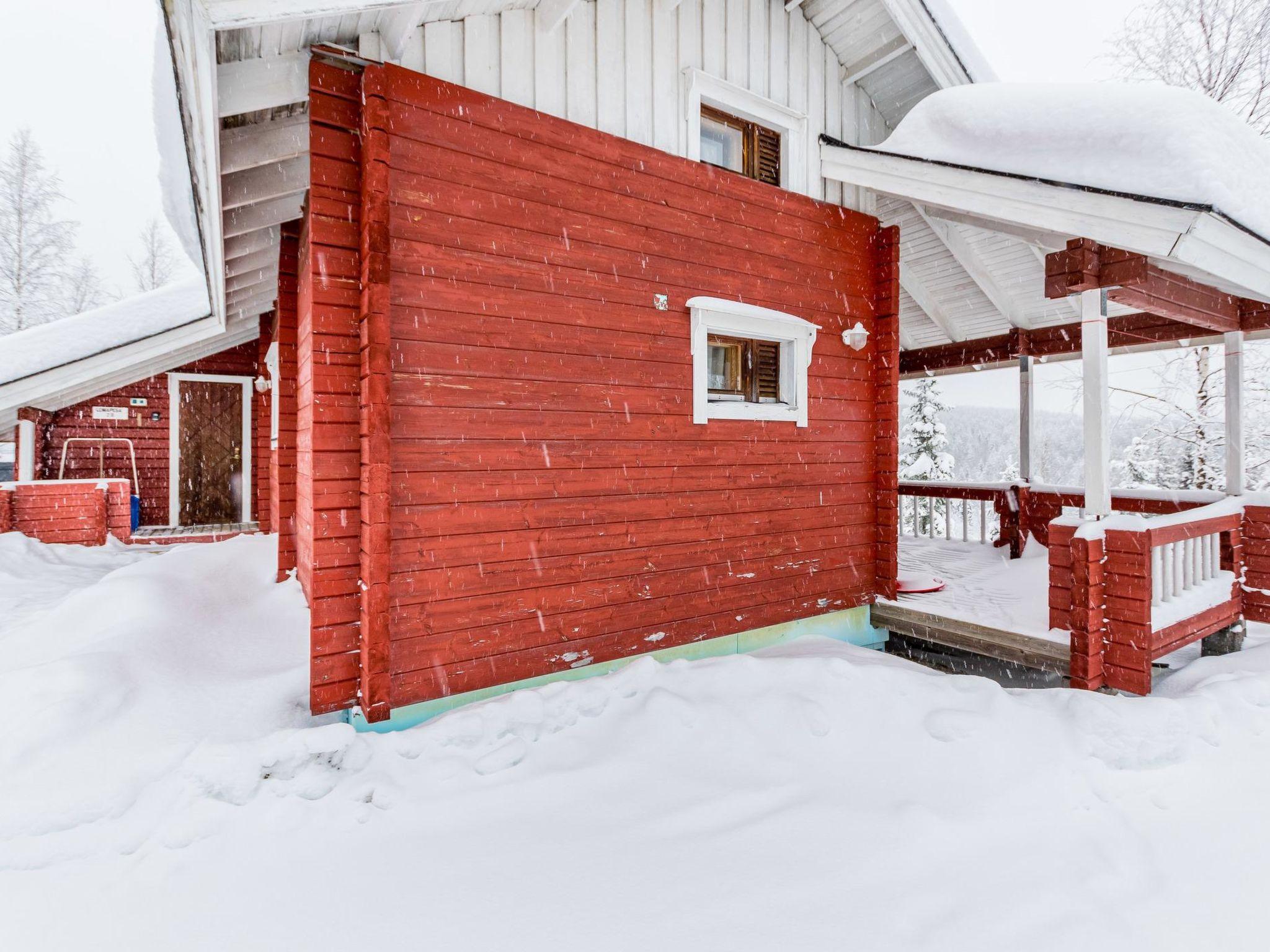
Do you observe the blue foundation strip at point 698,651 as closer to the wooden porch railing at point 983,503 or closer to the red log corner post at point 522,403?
the red log corner post at point 522,403

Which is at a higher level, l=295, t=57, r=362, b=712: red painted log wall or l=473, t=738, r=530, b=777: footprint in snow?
l=295, t=57, r=362, b=712: red painted log wall

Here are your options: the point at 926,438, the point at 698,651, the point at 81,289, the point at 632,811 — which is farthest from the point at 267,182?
the point at 81,289

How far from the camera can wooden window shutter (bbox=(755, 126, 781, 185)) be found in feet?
17.6

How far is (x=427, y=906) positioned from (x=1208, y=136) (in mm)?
5991

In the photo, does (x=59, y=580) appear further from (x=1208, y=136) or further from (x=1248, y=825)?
(x=1208, y=136)

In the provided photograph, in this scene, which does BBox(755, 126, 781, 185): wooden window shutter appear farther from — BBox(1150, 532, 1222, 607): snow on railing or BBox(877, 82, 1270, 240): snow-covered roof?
BBox(1150, 532, 1222, 607): snow on railing

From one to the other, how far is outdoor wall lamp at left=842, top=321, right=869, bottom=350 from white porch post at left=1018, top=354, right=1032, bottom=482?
3283 mm

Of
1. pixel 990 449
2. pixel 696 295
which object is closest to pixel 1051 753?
pixel 696 295

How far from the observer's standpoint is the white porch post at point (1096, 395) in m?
4.34

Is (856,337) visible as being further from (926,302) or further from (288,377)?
(288,377)

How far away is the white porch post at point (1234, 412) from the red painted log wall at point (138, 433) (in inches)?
518

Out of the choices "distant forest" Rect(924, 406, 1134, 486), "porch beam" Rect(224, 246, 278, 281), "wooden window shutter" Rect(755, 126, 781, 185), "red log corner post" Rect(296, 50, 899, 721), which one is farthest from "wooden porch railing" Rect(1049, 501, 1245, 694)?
"distant forest" Rect(924, 406, 1134, 486)

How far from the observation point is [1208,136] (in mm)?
3955

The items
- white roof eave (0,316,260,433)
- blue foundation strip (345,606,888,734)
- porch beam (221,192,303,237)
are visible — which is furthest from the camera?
white roof eave (0,316,260,433)
